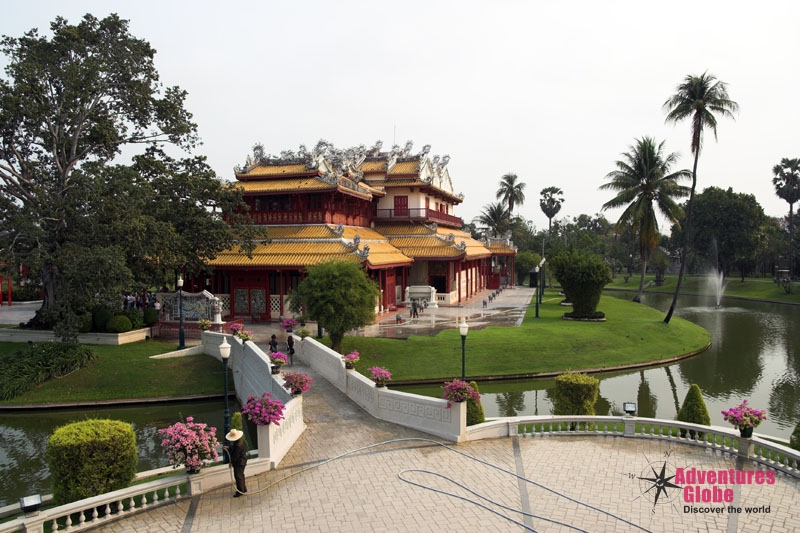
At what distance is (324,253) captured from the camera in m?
31.9

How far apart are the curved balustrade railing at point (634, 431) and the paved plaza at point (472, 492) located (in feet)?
0.86

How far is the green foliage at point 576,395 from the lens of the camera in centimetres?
1530

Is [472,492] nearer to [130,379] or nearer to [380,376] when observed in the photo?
[380,376]

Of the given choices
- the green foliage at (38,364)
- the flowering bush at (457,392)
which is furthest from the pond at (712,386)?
the green foliage at (38,364)

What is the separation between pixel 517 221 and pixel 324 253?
62766 mm

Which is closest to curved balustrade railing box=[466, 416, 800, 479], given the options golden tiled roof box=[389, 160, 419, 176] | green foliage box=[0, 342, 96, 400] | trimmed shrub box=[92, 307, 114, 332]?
green foliage box=[0, 342, 96, 400]

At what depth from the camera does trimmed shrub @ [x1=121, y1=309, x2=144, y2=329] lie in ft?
90.3

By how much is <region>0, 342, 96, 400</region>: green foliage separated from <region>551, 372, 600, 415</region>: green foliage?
20036 mm

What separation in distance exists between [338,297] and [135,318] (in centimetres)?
1225

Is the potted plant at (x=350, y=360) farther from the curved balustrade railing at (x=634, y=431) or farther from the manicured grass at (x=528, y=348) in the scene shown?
the manicured grass at (x=528, y=348)

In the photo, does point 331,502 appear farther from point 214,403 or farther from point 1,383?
point 1,383

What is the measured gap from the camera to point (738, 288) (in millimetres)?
69812

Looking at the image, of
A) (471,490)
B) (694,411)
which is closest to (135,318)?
(471,490)

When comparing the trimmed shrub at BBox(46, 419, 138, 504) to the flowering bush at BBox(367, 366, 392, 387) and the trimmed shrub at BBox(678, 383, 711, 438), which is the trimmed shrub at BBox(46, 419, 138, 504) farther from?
the trimmed shrub at BBox(678, 383, 711, 438)
